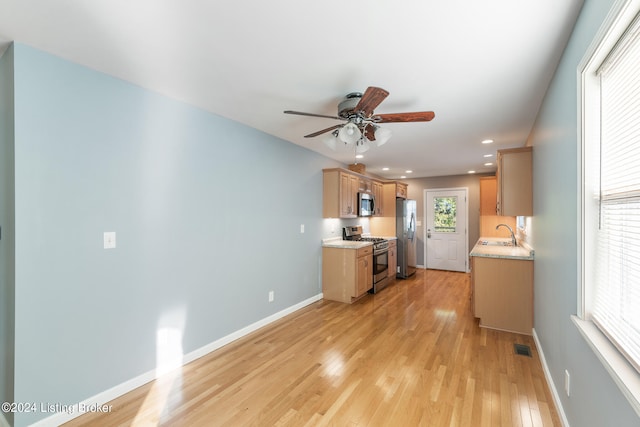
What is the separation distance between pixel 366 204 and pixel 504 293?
280 centimetres

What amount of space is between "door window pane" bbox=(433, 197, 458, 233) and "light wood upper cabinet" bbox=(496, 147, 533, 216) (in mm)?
3897

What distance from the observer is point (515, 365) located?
268 cm

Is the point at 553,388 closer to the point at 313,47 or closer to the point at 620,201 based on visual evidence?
the point at 620,201

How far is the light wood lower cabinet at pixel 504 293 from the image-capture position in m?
3.36

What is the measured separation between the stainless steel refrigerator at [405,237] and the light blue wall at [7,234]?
231 inches

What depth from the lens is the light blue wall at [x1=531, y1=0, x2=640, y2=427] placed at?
4.33 feet

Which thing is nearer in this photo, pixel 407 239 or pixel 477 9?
pixel 477 9

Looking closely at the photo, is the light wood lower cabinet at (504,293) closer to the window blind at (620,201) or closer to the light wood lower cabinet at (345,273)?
the light wood lower cabinet at (345,273)

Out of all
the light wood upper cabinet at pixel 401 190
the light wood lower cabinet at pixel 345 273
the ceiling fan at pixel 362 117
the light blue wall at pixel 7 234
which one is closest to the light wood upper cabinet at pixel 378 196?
the light wood upper cabinet at pixel 401 190

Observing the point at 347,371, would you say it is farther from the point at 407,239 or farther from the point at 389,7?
the point at 407,239

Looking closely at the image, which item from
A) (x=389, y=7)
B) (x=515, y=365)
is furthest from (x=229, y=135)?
(x=515, y=365)

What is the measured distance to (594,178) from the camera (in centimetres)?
147

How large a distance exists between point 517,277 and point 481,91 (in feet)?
7.18

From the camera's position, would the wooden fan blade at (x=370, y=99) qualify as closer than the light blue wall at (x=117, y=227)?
No
